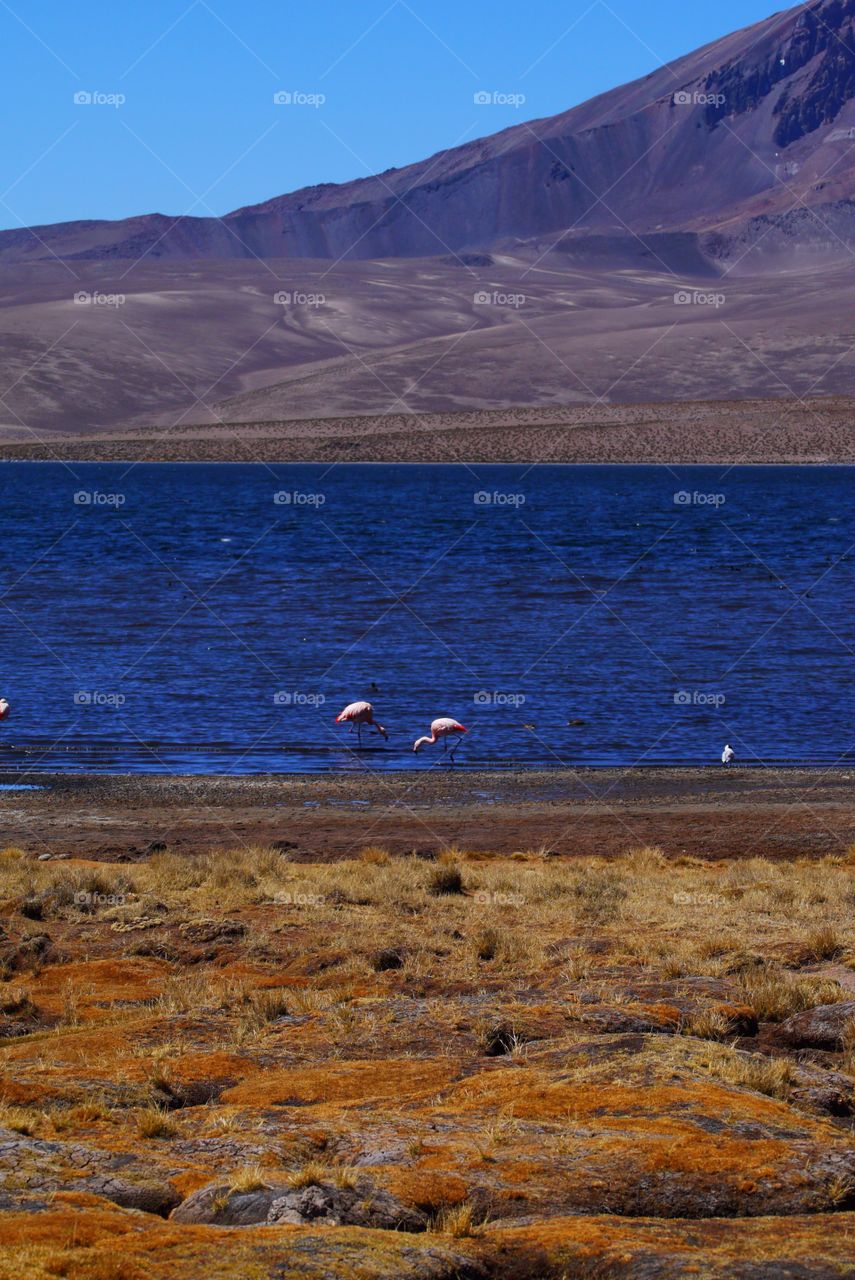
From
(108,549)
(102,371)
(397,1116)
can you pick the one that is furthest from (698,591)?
(102,371)

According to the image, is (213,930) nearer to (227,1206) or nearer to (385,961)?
(385,961)

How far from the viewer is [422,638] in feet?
112

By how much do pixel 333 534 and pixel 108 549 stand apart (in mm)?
10868

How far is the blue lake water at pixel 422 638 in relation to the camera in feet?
75.7

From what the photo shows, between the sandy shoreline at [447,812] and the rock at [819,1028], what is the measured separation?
7.49 m

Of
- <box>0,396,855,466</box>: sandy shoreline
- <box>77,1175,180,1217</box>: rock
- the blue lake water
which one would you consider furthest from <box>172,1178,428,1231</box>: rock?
<box>0,396,855,466</box>: sandy shoreline

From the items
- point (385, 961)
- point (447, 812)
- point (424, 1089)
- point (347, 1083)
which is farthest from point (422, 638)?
point (424, 1089)

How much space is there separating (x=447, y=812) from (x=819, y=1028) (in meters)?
10.3

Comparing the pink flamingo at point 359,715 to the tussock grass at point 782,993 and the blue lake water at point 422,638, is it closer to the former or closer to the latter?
the blue lake water at point 422,638

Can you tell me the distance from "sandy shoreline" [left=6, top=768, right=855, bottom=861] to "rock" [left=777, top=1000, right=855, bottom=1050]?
7.49 meters

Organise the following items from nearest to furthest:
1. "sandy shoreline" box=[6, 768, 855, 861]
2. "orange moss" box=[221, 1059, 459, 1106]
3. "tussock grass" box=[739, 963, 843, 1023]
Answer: "orange moss" box=[221, 1059, 459, 1106], "tussock grass" box=[739, 963, 843, 1023], "sandy shoreline" box=[6, 768, 855, 861]

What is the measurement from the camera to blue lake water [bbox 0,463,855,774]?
23.1 meters

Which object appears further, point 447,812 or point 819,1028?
point 447,812

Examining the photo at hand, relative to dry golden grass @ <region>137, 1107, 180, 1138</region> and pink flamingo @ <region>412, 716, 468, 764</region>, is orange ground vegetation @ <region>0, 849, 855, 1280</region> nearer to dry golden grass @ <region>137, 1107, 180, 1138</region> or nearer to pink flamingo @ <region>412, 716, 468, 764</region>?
dry golden grass @ <region>137, 1107, 180, 1138</region>
